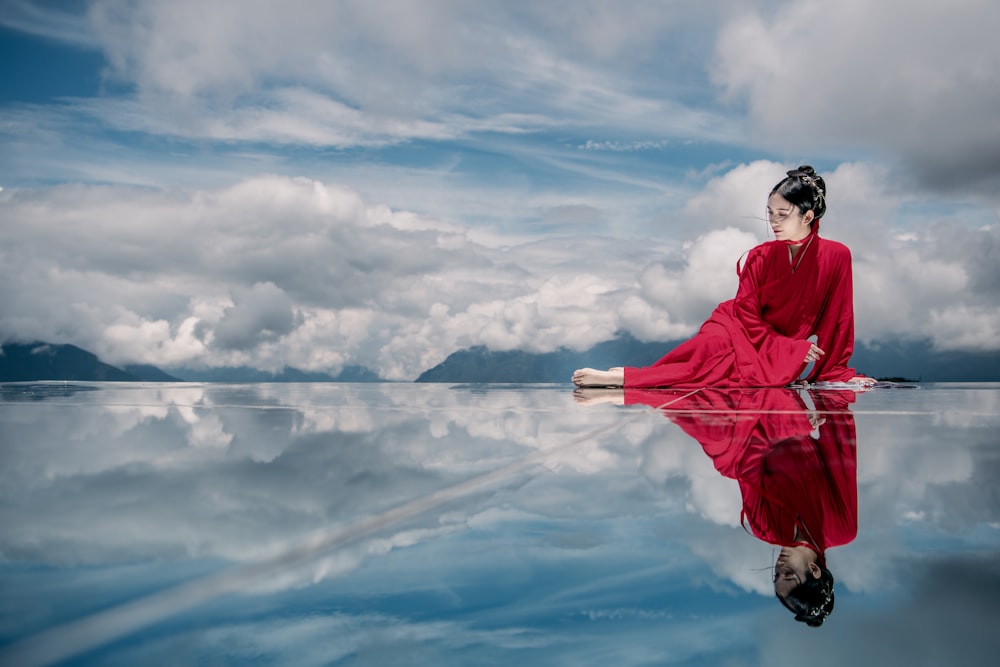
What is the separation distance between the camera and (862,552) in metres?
0.77

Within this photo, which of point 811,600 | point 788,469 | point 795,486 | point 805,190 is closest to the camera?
point 811,600

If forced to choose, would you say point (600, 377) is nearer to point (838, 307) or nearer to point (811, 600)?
point (838, 307)

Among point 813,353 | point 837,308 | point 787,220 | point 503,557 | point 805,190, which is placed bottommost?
point 503,557

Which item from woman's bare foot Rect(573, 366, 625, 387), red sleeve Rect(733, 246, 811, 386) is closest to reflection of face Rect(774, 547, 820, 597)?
woman's bare foot Rect(573, 366, 625, 387)

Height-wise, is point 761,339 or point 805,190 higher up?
point 805,190

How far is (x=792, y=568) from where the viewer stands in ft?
2.36

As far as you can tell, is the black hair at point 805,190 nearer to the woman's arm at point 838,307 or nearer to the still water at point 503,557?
the woman's arm at point 838,307

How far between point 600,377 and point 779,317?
1.72m

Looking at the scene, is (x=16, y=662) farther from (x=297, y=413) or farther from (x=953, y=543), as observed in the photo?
(x=297, y=413)

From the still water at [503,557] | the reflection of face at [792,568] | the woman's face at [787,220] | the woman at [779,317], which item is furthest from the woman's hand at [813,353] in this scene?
the reflection of face at [792,568]

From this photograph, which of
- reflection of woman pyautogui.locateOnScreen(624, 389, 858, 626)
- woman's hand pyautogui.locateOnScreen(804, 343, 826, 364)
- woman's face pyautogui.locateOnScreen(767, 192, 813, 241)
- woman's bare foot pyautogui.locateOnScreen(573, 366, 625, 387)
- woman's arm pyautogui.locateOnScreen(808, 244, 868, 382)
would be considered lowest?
reflection of woman pyautogui.locateOnScreen(624, 389, 858, 626)

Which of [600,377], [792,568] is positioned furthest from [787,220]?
[792,568]

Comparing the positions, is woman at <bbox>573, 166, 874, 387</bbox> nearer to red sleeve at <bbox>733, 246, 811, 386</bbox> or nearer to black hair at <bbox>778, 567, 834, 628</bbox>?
red sleeve at <bbox>733, 246, 811, 386</bbox>

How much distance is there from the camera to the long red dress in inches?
221
